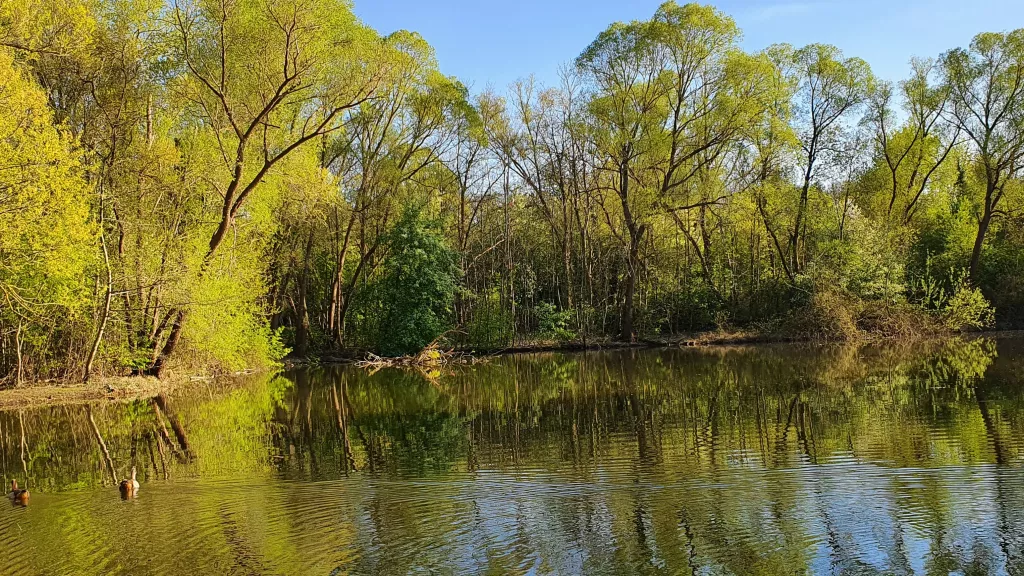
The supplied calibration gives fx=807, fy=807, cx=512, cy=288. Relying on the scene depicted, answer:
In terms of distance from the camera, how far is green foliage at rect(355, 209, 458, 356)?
127 feet

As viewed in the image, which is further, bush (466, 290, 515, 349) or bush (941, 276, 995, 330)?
bush (466, 290, 515, 349)

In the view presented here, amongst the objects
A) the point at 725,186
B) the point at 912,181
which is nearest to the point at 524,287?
the point at 725,186

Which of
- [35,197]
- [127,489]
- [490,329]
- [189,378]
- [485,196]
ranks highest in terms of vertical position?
[485,196]

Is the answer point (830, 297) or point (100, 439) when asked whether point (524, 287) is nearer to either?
point (830, 297)

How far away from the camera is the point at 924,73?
42.7m

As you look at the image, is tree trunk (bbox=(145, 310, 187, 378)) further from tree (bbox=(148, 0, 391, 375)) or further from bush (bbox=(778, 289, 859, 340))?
bush (bbox=(778, 289, 859, 340))

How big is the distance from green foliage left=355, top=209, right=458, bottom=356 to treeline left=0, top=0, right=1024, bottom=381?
0.45 ft

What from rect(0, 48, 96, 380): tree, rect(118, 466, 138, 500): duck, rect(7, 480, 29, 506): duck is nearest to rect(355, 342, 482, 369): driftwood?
rect(0, 48, 96, 380): tree

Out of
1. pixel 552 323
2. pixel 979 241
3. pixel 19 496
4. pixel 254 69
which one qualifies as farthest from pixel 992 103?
pixel 19 496

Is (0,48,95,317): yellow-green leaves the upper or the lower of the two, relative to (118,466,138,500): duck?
upper

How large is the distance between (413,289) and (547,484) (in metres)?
29.4

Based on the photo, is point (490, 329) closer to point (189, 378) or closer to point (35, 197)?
point (189, 378)

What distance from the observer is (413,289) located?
38875mm

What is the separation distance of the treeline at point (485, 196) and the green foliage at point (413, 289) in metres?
0.14
